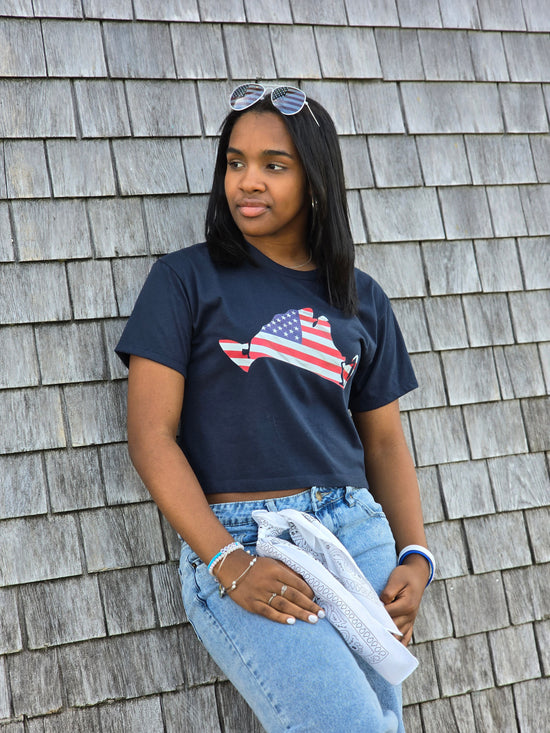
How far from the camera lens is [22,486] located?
2.10 meters

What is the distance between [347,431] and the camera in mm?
2141

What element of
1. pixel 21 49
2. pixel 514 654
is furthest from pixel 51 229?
pixel 514 654

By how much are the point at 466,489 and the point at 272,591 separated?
1172 millimetres

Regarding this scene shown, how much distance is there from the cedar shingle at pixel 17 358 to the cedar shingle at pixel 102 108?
596mm

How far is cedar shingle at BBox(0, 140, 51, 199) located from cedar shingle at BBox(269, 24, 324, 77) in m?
0.82

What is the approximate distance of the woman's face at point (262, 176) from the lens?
2.04m

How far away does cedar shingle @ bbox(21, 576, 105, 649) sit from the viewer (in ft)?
6.79

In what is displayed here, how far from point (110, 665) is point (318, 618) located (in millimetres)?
716

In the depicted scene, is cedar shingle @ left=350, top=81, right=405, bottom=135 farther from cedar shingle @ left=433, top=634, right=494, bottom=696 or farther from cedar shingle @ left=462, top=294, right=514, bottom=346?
cedar shingle @ left=433, top=634, right=494, bottom=696

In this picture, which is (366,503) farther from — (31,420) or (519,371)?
(519,371)

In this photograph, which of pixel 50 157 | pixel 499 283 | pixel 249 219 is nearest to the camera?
pixel 249 219

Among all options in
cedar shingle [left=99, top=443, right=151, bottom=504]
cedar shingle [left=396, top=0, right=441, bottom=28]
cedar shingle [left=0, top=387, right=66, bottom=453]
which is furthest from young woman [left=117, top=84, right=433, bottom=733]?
cedar shingle [left=396, top=0, right=441, bottom=28]

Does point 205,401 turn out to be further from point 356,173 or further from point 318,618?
point 356,173

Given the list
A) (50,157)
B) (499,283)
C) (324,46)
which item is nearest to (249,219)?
(50,157)
